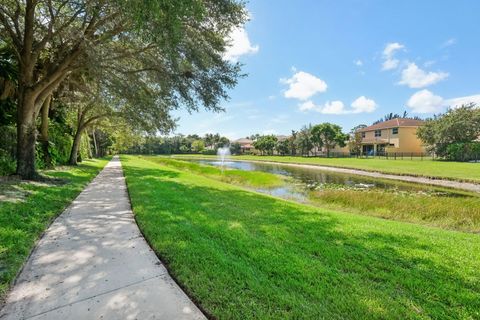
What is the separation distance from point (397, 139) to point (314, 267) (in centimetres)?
5628

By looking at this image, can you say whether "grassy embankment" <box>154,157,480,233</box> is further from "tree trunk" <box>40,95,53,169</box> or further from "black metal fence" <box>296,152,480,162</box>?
"black metal fence" <box>296,152,480,162</box>

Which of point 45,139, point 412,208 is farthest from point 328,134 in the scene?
point 45,139

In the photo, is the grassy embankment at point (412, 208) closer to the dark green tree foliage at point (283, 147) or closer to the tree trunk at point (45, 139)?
the tree trunk at point (45, 139)

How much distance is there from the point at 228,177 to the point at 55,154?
37.6 feet

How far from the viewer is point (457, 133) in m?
37.0

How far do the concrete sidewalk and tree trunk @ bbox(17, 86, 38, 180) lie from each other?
6411 mm

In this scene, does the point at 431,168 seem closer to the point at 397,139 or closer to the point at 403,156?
the point at 403,156

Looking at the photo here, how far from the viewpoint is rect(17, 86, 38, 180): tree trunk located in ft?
32.5

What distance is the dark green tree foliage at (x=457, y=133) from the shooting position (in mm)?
35344

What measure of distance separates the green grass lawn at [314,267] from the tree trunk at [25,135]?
22.3ft

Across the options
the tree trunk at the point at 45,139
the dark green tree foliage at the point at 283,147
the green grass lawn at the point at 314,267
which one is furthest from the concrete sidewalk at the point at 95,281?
the dark green tree foliage at the point at 283,147

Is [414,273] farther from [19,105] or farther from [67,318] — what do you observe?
[19,105]

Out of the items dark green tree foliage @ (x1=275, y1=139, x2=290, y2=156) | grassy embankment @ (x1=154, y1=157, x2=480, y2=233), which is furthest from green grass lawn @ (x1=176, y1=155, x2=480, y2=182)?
dark green tree foliage @ (x1=275, y1=139, x2=290, y2=156)

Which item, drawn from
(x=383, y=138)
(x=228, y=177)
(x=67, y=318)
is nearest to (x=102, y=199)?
(x=67, y=318)
